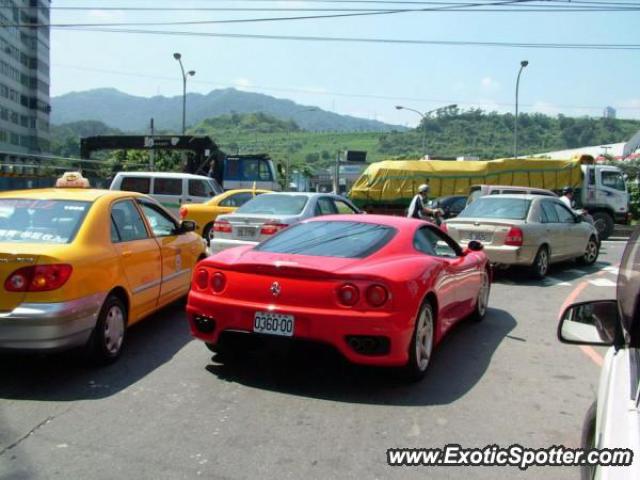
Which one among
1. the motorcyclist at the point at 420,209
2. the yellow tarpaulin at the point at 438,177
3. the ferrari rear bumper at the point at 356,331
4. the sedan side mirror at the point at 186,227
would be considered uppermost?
the yellow tarpaulin at the point at 438,177

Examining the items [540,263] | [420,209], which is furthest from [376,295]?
[420,209]

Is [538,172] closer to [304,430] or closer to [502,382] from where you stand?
[502,382]

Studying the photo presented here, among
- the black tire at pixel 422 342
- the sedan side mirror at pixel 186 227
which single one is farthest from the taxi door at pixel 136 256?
the black tire at pixel 422 342

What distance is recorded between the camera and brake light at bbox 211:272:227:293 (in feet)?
16.5

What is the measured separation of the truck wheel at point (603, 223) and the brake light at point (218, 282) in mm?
17958

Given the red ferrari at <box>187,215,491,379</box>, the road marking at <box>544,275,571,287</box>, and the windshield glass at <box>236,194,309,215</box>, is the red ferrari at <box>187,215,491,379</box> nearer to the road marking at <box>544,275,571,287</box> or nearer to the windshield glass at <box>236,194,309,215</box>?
the windshield glass at <box>236,194,309,215</box>

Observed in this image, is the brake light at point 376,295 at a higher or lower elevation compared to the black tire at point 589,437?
higher

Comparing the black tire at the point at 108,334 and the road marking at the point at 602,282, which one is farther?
the road marking at the point at 602,282

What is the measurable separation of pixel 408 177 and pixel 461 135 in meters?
96.4

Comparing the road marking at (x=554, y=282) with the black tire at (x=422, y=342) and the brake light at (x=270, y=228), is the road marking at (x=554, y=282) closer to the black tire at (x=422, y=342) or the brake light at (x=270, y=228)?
the brake light at (x=270, y=228)

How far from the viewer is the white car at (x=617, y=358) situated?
1.86 meters

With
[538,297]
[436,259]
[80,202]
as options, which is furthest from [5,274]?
[538,297]

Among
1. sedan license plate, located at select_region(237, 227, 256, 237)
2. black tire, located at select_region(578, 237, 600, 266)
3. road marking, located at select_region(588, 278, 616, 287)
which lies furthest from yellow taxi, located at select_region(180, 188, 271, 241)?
road marking, located at select_region(588, 278, 616, 287)

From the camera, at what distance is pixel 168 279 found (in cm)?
675
